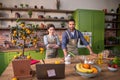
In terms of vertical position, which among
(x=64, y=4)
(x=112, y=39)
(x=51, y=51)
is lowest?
(x=51, y=51)

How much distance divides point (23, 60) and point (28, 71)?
0.15 meters

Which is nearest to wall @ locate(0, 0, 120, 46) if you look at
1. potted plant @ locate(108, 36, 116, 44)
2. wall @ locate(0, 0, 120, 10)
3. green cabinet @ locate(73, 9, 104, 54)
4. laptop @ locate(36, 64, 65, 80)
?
wall @ locate(0, 0, 120, 10)

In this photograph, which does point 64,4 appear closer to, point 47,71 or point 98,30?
point 98,30

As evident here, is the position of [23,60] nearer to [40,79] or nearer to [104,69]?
[40,79]

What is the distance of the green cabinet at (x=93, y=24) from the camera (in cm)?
412

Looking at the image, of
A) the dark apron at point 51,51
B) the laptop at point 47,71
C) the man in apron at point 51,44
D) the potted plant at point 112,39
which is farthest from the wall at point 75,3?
the laptop at point 47,71

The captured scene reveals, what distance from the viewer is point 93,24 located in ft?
14.0

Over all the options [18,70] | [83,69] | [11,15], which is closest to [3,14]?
[11,15]

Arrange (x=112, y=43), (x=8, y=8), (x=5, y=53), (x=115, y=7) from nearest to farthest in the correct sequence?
(x=5, y=53), (x=8, y=8), (x=112, y=43), (x=115, y=7)

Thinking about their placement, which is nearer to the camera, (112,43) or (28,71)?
(28,71)

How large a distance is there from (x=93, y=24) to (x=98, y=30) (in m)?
0.28

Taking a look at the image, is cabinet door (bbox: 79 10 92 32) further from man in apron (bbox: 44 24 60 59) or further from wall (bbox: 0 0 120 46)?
man in apron (bbox: 44 24 60 59)

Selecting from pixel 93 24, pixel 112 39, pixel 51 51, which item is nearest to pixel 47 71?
pixel 51 51

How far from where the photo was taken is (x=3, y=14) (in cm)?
409
